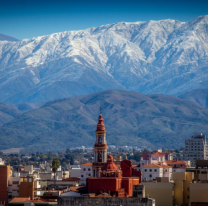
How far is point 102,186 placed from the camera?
9575 cm

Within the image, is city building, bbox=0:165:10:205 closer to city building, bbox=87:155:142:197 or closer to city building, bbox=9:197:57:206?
city building, bbox=9:197:57:206

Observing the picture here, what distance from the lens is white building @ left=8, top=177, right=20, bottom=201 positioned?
357 feet

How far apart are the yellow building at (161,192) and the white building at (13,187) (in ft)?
57.2

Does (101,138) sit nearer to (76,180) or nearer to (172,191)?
(76,180)

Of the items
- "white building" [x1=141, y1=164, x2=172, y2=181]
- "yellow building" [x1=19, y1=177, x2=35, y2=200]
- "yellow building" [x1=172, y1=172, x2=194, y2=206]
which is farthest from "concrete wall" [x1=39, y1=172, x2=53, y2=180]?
"yellow building" [x1=172, y1=172, x2=194, y2=206]

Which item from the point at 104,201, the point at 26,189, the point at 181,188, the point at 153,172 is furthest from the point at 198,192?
the point at 153,172

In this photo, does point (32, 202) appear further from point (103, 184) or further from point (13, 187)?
point (13, 187)

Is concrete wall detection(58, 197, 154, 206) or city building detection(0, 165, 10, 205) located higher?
city building detection(0, 165, 10, 205)

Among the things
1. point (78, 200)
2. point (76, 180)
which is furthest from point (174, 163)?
point (78, 200)

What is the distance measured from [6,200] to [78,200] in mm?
23439

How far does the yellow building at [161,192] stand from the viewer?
99125mm

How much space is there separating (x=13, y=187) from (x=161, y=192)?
20801 millimetres

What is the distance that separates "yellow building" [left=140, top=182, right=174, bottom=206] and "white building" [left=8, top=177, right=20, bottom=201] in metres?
17.4

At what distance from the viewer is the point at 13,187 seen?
110 meters
